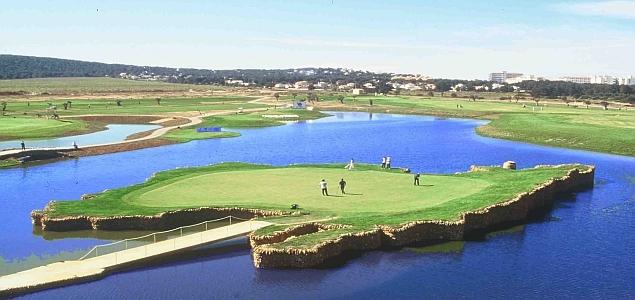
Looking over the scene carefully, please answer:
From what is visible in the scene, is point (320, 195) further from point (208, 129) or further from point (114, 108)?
Answer: point (114, 108)

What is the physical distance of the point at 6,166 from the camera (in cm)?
6769

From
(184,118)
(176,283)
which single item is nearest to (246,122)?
(184,118)

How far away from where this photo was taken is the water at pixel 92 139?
84562 millimetres

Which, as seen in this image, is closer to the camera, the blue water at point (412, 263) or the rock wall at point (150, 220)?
the blue water at point (412, 263)

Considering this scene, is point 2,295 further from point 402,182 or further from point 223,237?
point 402,182

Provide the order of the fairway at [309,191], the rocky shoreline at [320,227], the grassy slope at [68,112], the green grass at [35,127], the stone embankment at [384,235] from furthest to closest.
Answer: the grassy slope at [68,112], the green grass at [35,127], the fairway at [309,191], the rocky shoreline at [320,227], the stone embankment at [384,235]

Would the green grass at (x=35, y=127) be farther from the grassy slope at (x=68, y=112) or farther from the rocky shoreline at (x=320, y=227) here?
the rocky shoreline at (x=320, y=227)

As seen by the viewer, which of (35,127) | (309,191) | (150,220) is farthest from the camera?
(35,127)

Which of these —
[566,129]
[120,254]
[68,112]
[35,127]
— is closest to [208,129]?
[35,127]

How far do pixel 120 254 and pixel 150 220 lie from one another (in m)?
6.41

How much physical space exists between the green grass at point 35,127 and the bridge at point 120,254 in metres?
64.0

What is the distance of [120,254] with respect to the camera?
33.7 m

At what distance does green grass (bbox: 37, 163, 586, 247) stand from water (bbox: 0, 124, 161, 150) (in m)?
37.3

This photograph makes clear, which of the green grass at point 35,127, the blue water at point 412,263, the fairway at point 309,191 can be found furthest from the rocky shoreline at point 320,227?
the green grass at point 35,127
